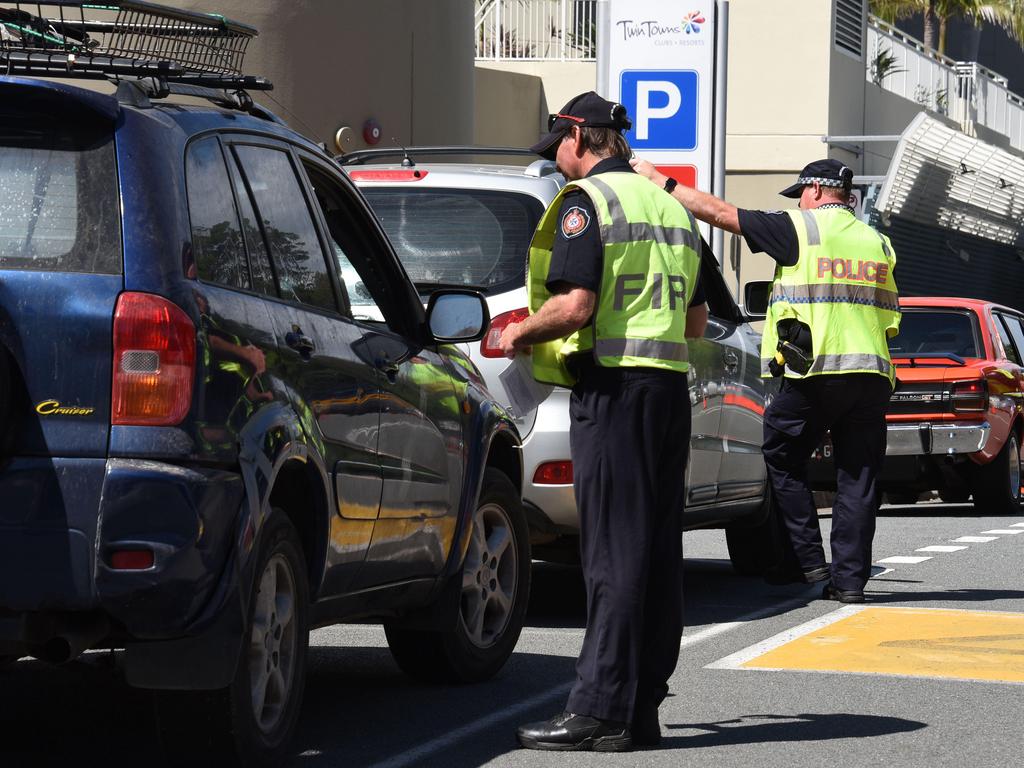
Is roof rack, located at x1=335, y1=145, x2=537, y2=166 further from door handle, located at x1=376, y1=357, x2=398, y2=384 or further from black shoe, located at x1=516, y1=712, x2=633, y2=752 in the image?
black shoe, located at x1=516, y1=712, x2=633, y2=752

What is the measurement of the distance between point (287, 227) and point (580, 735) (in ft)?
5.73

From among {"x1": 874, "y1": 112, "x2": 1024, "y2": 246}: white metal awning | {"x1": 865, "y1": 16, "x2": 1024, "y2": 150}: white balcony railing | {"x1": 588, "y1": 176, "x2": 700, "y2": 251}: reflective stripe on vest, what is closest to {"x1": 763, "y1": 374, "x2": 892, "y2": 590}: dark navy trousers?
{"x1": 588, "y1": 176, "x2": 700, "y2": 251}: reflective stripe on vest

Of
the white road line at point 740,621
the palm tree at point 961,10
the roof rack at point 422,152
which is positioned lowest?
the white road line at point 740,621

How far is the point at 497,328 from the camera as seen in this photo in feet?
26.7

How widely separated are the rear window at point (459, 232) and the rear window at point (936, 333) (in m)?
8.59

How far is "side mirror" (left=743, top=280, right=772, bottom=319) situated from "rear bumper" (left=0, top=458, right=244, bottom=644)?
20.3 ft

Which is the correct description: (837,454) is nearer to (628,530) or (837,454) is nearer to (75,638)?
(628,530)

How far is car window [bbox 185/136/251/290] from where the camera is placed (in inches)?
196

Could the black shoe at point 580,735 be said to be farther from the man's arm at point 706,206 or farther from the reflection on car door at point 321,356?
the man's arm at point 706,206

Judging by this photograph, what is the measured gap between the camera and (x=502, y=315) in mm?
8117

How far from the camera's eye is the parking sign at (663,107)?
16438mm

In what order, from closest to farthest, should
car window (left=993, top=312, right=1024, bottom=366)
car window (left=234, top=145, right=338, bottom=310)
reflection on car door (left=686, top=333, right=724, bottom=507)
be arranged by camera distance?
car window (left=234, top=145, right=338, bottom=310), reflection on car door (left=686, top=333, right=724, bottom=507), car window (left=993, top=312, right=1024, bottom=366)

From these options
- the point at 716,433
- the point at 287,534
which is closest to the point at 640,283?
the point at 287,534

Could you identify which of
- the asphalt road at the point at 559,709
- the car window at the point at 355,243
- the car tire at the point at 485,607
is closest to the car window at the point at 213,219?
the asphalt road at the point at 559,709
